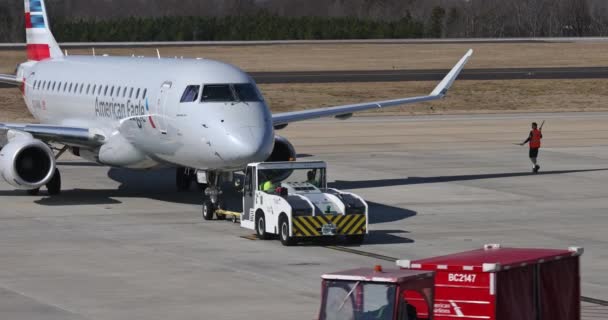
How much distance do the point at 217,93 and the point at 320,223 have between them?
6.39m

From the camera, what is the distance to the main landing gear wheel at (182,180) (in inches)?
1613

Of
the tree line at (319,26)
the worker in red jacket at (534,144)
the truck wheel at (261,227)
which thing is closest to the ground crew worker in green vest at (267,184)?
the truck wheel at (261,227)

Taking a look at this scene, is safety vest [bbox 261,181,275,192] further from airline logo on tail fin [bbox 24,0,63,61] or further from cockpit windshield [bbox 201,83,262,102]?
airline logo on tail fin [bbox 24,0,63,61]

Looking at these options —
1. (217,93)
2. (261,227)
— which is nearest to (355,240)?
(261,227)

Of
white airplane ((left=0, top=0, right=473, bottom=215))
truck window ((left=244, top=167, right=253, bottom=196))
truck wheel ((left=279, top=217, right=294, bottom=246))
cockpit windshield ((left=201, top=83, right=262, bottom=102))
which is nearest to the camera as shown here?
truck wheel ((left=279, top=217, right=294, bottom=246))

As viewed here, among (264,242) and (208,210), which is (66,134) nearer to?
(208,210)

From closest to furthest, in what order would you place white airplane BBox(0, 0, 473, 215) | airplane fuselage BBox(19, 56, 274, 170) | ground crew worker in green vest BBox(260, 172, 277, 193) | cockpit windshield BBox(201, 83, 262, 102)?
ground crew worker in green vest BBox(260, 172, 277, 193) < airplane fuselage BBox(19, 56, 274, 170) < white airplane BBox(0, 0, 473, 215) < cockpit windshield BBox(201, 83, 262, 102)

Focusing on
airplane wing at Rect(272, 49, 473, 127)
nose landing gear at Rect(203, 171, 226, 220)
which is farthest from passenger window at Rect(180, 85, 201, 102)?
airplane wing at Rect(272, 49, 473, 127)

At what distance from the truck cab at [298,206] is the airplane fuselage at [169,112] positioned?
2.86 feet

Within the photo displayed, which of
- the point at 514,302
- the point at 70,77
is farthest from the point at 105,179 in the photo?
the point at 514,302

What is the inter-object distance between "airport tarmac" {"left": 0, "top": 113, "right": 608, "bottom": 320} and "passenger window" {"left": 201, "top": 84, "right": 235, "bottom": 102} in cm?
328

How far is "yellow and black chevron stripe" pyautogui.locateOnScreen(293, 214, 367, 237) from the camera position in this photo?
30062 mm

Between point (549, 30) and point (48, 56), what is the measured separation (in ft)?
450

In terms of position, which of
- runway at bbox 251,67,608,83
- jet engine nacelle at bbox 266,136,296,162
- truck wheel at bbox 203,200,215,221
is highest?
runway at bbox 251,67,608,83
